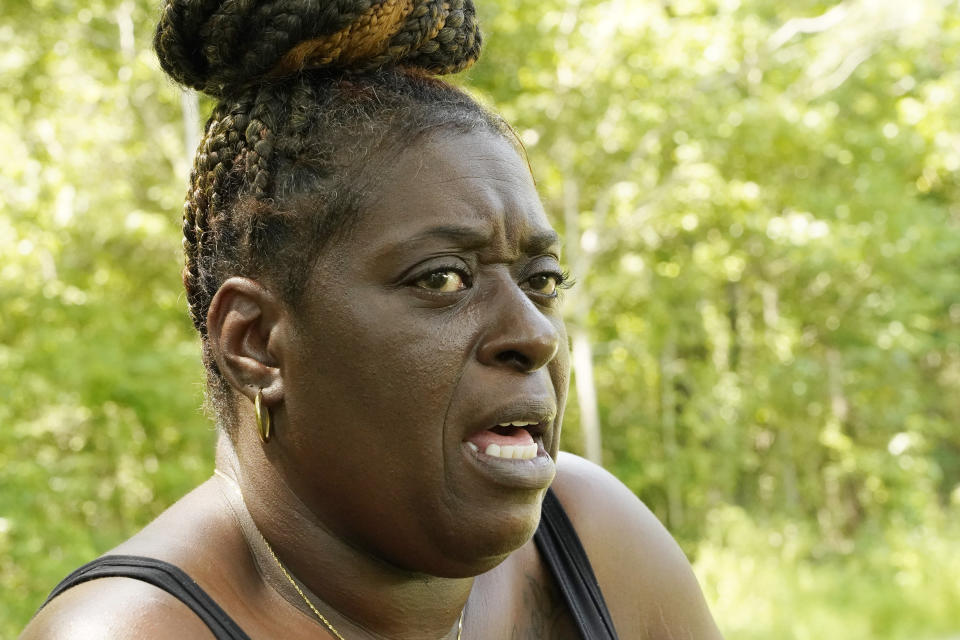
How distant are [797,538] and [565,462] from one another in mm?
11007

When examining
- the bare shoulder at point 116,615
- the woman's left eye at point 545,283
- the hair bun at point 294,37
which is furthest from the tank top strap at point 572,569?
the hair bun at point 294,37

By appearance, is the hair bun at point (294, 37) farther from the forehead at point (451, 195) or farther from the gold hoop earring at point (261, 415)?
the gold hoop earring at point (261, 415)

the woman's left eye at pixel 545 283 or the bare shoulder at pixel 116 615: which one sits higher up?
the woman's left eye at pixel 545 283

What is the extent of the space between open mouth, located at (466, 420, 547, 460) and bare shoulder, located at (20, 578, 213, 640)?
498 mm

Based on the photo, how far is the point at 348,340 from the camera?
1769 millimetres

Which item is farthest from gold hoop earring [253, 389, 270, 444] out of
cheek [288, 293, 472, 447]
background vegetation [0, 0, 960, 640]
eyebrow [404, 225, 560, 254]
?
background vegetation [0, 0, 960, 640]

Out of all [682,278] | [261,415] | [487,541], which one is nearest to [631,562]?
[487,541]

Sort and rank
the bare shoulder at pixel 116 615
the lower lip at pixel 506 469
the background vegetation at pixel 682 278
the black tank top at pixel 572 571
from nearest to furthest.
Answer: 1. the bare shoulder at pixel 116 615
2. the lower lip at pixel 506 469
3. the black tank top at pixel 572 571
4. the background vegetation at pixel 682 278

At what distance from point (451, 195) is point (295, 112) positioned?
305 mm

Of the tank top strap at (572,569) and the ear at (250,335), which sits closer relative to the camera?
the ear at (250,335)

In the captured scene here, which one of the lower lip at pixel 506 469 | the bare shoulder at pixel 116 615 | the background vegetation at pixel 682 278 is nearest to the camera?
the bare shoulder at pixel 116 615

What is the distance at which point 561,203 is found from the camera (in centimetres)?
1244

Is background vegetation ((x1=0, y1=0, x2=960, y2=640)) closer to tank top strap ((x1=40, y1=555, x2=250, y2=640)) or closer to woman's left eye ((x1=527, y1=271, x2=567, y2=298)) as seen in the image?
tank top strap ((x1=40, y1=555, x2=250, y2=640))

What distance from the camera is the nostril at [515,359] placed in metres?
1.79
